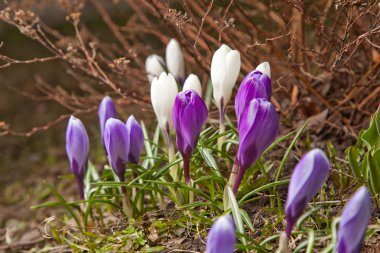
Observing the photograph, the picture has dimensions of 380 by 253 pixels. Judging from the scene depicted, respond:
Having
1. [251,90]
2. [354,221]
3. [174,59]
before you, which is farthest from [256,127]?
[174,59]

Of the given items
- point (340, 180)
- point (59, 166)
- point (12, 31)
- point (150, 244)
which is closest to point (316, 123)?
point (340, 180)

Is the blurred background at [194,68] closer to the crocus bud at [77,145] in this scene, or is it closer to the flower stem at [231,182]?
the crocus bud at [77,145]

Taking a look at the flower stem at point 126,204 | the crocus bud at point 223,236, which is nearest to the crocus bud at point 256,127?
the crocus bud at point 223,236

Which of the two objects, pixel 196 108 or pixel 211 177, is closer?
pixel 196 108

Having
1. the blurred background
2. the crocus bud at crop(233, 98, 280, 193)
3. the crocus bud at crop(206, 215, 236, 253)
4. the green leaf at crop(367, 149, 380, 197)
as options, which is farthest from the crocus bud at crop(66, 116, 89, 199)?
the green leaf at crop(367, 149, 380, 197)

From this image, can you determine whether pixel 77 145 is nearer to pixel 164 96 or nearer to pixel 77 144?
pixel 77 144

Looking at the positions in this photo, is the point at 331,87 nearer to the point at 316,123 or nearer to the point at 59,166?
the point at 316,123
